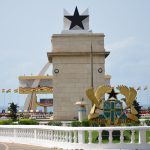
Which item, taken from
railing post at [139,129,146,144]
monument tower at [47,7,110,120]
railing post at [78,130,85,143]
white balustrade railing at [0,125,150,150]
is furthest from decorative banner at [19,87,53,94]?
railing post at [139,129,146,144]

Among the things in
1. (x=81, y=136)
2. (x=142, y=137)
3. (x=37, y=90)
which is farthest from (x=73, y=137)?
(x=37, y=90)

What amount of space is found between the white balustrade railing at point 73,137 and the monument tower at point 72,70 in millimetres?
24649

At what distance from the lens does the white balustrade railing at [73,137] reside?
16359 millimetres

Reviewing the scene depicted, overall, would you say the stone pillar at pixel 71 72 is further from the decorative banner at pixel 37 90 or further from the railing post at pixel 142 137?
the decorative banner at pixel 37 90

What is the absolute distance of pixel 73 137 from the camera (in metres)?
17.2

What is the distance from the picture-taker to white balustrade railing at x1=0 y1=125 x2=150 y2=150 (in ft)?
53.7

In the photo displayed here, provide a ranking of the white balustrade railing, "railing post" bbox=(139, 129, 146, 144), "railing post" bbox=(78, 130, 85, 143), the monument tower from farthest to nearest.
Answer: the monument tower
"railing post" bbox=(78, 130, 85, 143)
"railing post" bbox=(139, 129, 146, 144)
the white balustrade railing

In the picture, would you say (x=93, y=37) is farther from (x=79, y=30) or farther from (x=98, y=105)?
(x=98, y=105)

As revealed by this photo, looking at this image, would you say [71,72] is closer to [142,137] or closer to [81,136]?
[81,136]

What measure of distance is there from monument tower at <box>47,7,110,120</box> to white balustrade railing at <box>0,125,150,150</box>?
24.6 metres

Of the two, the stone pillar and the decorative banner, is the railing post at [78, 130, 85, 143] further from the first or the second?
the decorative banner

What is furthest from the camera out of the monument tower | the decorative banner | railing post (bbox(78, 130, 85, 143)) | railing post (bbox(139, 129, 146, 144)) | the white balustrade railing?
the decorative banner

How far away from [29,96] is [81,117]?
59.3m

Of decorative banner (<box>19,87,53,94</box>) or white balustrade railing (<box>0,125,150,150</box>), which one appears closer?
white balustrade railing (<box>0,125,150,150</box>)
